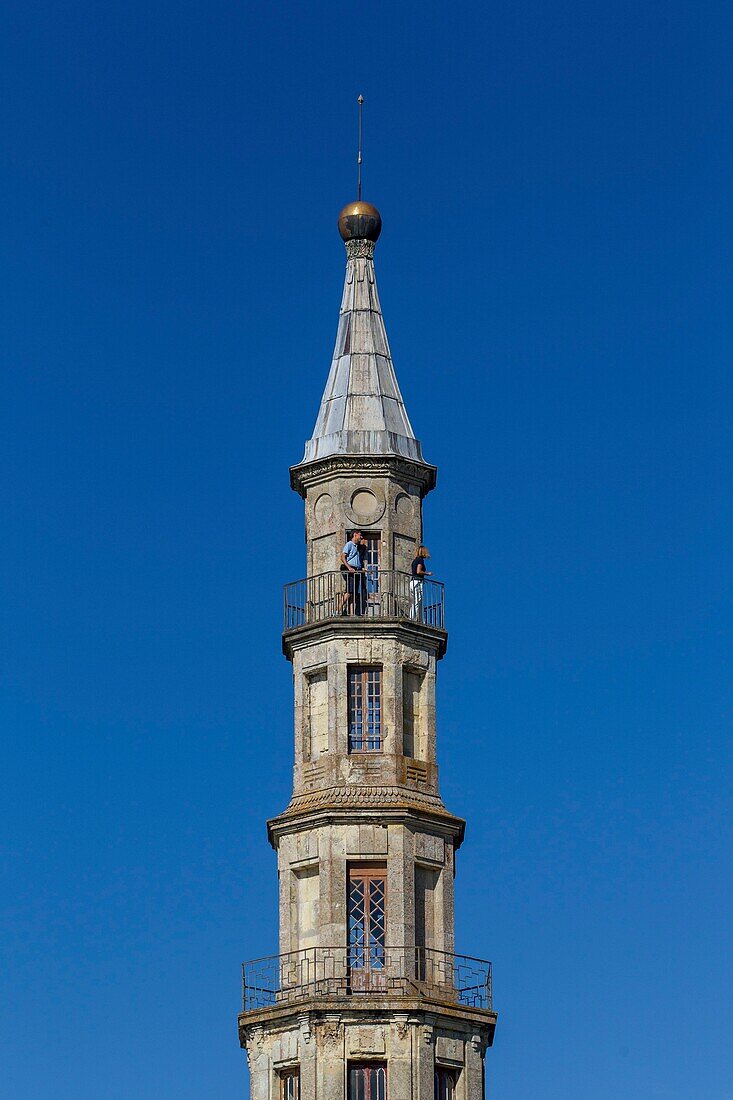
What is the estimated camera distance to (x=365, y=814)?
11462cm

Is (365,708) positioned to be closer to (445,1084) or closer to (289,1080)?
(289,1080)

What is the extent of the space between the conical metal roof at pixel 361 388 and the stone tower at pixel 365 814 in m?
0.09

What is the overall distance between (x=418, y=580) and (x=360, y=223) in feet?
52.0

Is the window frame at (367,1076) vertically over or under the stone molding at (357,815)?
under

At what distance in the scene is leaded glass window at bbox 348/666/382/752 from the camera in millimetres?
117125

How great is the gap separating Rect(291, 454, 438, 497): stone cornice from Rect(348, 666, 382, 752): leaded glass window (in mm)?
7663

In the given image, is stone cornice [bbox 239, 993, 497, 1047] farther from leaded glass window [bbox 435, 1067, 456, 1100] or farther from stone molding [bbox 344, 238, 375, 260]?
stone molding [bbox 344, 238, 375, 260]

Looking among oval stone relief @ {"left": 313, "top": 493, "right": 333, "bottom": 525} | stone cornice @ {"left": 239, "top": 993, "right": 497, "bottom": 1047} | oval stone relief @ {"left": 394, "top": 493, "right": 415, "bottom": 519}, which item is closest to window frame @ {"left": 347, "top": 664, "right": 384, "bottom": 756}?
oval stone relief @ {"left": 313, "top": 493, "right": 333, "bottom": 525}

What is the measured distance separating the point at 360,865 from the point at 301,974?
176 inches

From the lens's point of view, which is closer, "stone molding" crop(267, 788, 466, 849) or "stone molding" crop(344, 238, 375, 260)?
"stone molding" crop(267, 788, 466, 849)

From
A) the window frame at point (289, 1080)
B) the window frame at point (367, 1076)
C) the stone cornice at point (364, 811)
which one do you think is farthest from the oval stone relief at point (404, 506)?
the window frame at point (289, 1080)

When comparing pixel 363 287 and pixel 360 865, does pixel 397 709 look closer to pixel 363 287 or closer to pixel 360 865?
pixel 360 865

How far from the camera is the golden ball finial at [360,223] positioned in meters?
127

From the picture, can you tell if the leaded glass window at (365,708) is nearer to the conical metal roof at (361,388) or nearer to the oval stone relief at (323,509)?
the oval stone relief at (323,509)
